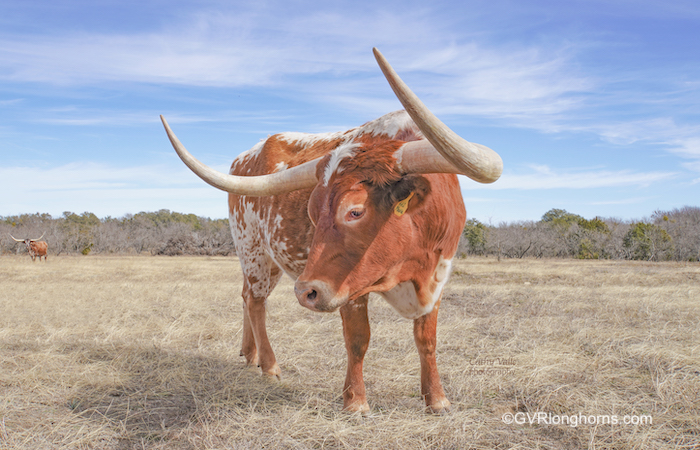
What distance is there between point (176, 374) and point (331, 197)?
2.82 metres

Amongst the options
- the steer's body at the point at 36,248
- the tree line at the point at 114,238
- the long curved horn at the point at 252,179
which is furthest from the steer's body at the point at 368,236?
the tree line at the point at 114,238

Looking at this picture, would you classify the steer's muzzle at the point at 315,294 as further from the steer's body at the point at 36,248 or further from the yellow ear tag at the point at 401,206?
the steer's body at the point at 36,248

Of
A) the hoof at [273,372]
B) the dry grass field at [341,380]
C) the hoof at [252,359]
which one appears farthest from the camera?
the hoof at [252,359]

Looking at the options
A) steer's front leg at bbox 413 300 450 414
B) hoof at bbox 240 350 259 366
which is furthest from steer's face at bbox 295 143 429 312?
hoof at bbox 240 350 259 366

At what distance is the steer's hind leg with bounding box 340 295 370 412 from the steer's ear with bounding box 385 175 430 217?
902mm

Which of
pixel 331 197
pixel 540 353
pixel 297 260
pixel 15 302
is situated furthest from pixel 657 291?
pixel 15 302

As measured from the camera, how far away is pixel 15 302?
29.2 feet

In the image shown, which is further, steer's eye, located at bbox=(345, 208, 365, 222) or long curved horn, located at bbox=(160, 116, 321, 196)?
long curved horn, located at bbox=(160, 116, 321, 196)

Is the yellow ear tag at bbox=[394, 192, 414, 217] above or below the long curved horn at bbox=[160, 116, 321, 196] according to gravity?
below

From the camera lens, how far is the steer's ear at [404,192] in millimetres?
2750

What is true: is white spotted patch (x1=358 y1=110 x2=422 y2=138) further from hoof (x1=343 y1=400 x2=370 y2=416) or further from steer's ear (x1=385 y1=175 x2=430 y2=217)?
hoof (x1=343 y1=400 x2=370 y2=416)

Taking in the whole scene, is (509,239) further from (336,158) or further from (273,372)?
(336,158)

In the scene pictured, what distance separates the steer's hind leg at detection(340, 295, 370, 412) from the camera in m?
3.41

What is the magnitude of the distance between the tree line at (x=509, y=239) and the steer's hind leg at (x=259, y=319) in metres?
22.6
